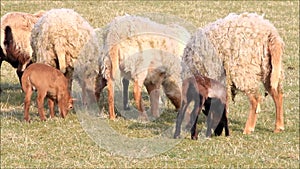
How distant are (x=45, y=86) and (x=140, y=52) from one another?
147 centimetres

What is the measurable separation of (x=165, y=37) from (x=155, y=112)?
3.94ft

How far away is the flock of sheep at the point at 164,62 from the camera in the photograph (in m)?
9.85

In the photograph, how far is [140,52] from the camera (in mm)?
10812

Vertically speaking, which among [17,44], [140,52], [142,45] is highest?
[142,45]

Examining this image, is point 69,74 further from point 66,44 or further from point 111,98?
point 111,98

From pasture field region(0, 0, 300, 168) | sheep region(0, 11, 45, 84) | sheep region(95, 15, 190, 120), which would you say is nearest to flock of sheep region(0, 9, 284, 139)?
sheep region(95, 15, 190, 120)

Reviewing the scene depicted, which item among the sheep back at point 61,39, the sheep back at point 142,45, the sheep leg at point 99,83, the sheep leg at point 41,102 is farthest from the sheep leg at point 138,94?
the sheep leg at point 41,102

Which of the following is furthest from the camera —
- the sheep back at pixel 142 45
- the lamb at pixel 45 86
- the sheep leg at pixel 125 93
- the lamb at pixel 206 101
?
the sheep leg at pixel 125 93

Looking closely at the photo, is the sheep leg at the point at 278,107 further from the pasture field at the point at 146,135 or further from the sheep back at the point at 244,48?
the sheep back at the point at 244,48

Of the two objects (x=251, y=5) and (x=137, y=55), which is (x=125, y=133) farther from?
(x=251, y=5)

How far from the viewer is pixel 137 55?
10.8 metres

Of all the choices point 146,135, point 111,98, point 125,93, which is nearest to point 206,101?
point 146,135

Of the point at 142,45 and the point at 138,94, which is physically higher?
the point at 142,45

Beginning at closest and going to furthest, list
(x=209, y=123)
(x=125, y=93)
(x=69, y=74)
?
(x=209, y=123) < (x=69, y=74) < (x=125, y=93)
